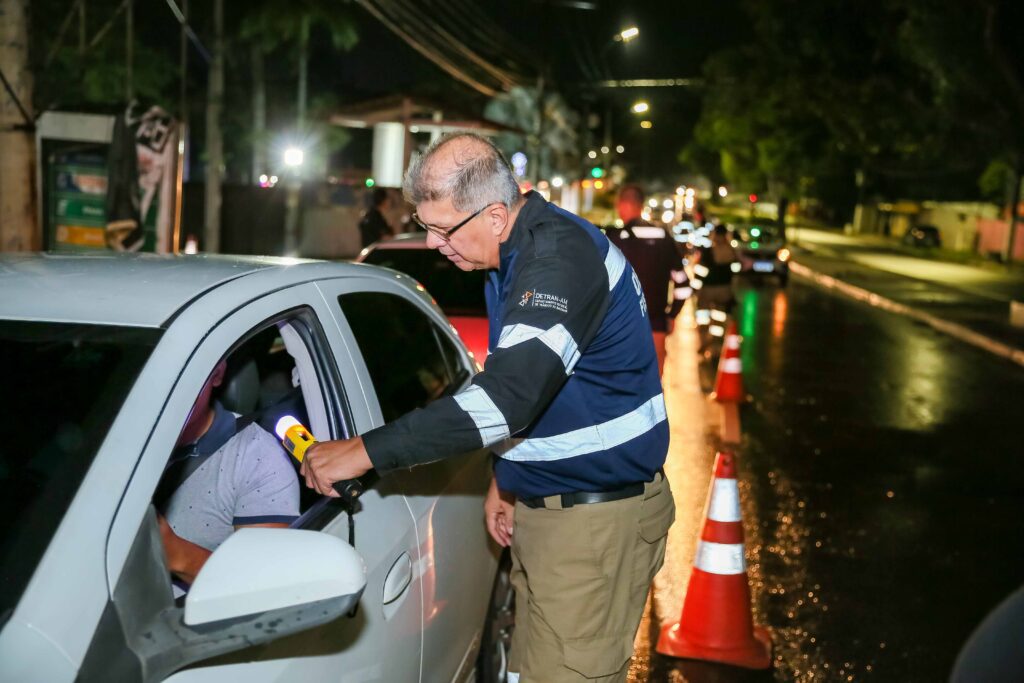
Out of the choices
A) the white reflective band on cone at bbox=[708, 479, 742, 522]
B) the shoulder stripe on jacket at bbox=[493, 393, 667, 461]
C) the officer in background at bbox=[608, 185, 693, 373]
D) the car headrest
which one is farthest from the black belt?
the officer in background at bbox=[608, 185, 693, 373]

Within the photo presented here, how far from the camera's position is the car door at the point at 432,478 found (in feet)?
10.1

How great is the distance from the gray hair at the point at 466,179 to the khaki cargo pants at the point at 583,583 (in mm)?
823

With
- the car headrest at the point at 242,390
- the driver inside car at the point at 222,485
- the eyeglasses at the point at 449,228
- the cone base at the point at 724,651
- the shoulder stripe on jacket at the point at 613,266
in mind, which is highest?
the eyeglasses at the point at 449,228

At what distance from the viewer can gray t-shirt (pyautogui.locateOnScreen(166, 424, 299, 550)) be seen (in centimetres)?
291

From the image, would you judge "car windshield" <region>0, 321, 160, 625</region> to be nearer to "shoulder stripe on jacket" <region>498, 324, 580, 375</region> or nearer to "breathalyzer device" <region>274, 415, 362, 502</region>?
"breathalyzer device" <region>274, 415, 362, 502</region>

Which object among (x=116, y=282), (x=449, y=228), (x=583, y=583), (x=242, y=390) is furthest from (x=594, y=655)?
(x=116, y=282)

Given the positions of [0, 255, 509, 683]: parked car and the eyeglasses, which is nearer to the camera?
[0, 255, 509, 683]: parked car

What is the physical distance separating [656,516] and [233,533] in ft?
4.07

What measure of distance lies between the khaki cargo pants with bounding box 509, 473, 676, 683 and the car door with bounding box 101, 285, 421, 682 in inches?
12.7

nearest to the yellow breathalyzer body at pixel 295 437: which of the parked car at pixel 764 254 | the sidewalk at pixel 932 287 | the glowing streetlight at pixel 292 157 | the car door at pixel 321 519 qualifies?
the car door at pixel 321 519

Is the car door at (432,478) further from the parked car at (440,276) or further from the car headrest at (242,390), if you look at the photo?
the parked car at (440,276)

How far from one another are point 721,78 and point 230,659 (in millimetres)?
59214

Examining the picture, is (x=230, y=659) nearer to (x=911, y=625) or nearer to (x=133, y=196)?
(x=911, y=625)

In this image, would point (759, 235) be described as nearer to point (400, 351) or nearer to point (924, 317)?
point (924, 317)
